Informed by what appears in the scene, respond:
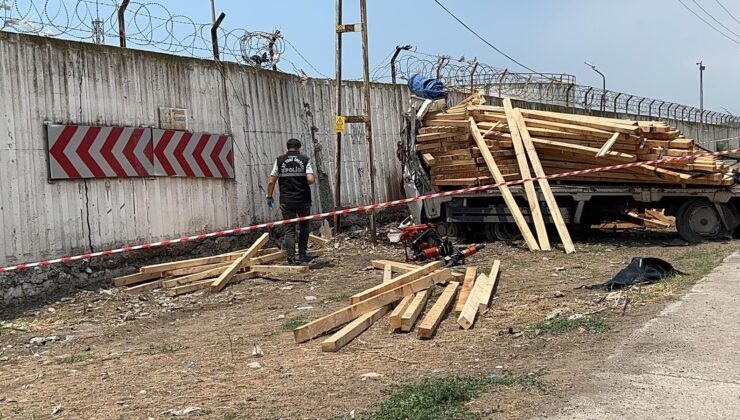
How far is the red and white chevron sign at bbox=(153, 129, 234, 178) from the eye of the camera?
32.7 feet

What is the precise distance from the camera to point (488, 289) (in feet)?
24.1

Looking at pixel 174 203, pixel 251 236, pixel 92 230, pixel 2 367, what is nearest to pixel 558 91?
pixel 251 236

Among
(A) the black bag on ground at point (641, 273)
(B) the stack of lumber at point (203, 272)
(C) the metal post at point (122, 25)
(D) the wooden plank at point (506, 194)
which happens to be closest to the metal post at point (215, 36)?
(C) the metal post at point (122, 25)

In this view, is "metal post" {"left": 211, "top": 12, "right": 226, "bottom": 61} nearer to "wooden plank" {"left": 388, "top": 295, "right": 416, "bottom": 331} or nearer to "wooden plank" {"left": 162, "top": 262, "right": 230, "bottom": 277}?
"wooden plank" {"left": 162, "top": 262, "right": 230, "bottom": 277}

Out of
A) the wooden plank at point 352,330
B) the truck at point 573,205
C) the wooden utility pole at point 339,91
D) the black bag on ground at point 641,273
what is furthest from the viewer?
the wooden utility pole at point 339,91

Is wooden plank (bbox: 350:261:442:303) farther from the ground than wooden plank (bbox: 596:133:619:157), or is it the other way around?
wooden plank (bbox: 596:133:619:157)

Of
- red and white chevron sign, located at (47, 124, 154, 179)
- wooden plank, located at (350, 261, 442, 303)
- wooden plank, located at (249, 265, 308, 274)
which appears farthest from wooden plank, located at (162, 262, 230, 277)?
wooden plank, located at (350, 261, 442, 303)

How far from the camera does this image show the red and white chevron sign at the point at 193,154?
32.7ft

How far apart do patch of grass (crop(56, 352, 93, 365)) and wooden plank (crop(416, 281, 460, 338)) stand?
291 cm

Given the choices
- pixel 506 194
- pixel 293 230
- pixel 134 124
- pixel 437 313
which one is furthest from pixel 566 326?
pixel 134 124

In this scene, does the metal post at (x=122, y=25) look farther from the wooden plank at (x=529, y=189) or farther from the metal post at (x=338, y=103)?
the wooden plank at (x=529, y=189)

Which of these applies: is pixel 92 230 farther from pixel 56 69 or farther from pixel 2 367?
pixel 2 367

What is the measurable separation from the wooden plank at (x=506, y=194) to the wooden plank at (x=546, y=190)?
423 mm

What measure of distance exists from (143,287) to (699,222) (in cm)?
801
